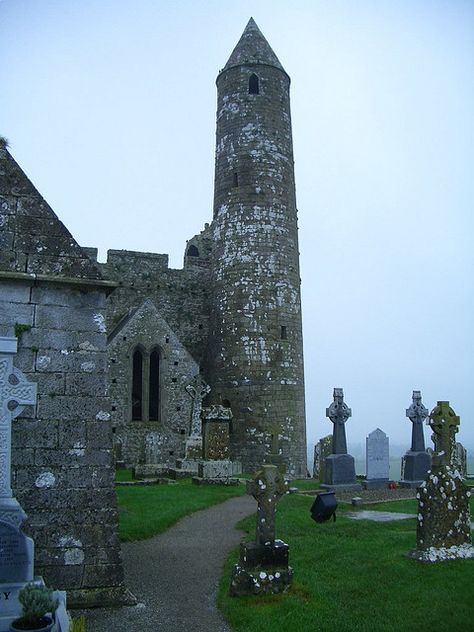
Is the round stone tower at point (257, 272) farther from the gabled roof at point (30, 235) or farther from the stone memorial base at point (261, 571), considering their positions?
the gabled roof at point (30, 235)

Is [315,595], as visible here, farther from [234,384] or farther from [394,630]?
[234,384]

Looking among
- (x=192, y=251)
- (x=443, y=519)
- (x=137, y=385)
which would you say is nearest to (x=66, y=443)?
(x=443, y=519)

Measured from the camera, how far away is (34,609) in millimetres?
4527

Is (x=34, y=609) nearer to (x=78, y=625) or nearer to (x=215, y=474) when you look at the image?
(x=78, y=625)

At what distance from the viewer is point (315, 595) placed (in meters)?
7.01

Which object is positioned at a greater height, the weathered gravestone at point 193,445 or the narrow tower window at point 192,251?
the narrow tower window at point 192,251

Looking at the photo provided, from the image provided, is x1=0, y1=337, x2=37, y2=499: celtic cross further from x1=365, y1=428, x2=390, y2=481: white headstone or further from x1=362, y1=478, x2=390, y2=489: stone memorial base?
x1=365, y1=428, x2=390, y2=481: white headstone

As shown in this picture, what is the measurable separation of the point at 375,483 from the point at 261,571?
12.9 m

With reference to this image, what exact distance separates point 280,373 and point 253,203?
6.87 metres

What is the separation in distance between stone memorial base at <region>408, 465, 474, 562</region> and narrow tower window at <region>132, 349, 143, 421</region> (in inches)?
718

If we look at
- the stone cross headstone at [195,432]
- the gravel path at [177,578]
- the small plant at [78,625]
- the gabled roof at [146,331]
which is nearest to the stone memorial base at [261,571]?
the gravel path at [177,578]

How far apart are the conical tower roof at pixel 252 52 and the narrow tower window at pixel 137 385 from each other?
13.0 meters

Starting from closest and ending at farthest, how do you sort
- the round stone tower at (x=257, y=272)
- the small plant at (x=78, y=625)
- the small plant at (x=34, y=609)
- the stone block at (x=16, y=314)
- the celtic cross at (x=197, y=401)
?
the small plant at (x=34, y=609) → the small plant at (x=78, y=625) → the stone block at (x=16, y=314) → the celtic cross at (x=197, y=401) → the round stone tower at (x=257, y=272)

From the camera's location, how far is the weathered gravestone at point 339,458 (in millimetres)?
18031
